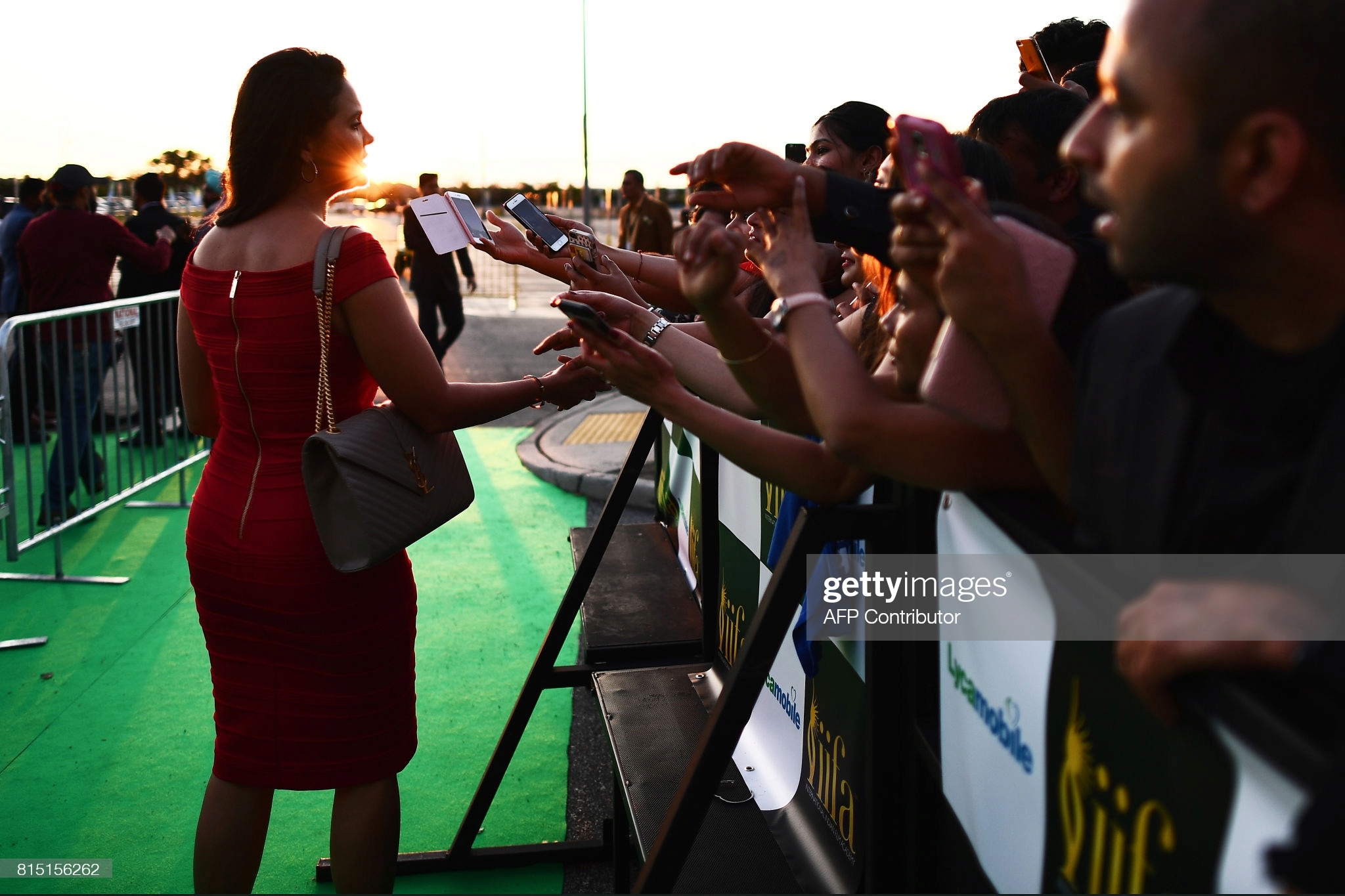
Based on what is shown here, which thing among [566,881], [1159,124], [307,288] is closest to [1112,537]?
[1159,124]

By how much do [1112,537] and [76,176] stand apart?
7767 mm

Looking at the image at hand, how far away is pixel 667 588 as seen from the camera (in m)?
3.61

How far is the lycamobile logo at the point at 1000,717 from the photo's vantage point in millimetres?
1330

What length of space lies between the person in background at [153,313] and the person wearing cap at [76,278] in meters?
0.27

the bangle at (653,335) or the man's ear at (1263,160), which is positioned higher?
the man's ear at (1263,160)

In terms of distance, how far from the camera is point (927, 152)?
1272 mm

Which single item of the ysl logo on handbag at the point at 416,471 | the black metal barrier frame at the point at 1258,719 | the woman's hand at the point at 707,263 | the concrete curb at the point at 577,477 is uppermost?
the woman's hand at the point at 707,263

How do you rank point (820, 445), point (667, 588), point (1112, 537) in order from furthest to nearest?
point (667, 588) → point (820, 445) → point (1112, 537)

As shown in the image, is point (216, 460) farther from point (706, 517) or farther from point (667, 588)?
point (667, 588)

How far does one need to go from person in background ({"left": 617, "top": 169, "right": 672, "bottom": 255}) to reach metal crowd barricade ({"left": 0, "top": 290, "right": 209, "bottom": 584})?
563 centimetres

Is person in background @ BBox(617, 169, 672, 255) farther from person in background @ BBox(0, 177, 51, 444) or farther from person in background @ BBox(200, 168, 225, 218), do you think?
person in background @ BBox(0, 177, 51, 444)

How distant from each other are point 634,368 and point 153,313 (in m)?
6.25

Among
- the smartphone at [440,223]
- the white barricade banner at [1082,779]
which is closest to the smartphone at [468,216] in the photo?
the smartphone at [440,223]

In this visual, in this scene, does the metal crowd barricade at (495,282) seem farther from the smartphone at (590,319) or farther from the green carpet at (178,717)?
the smartphone at (590,319)
